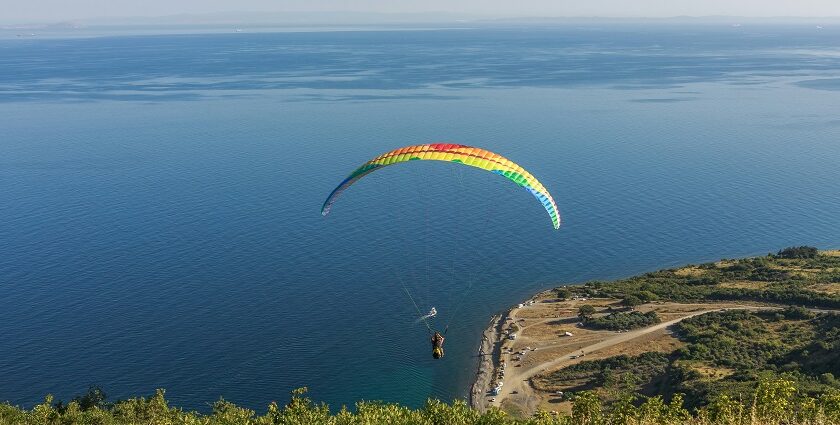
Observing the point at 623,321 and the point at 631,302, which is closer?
the point at 623,321

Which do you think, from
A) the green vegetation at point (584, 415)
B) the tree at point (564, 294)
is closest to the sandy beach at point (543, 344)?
the tree at point (564, 294)

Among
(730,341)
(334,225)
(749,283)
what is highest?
(334,225)

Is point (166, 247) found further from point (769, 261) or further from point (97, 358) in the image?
point (769, 261)

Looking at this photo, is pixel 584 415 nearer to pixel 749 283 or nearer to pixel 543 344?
pixel 543 344

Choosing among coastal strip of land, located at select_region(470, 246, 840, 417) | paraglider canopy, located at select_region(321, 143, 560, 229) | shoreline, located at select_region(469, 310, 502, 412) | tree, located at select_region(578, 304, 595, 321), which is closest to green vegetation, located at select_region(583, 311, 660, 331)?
coastal strip of land, located at select_region(470, 246, 840, 417)

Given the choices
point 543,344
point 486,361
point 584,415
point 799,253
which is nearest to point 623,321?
point 543,344

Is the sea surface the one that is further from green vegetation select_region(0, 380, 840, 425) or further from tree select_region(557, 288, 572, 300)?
green vegetation select_region(0, 380, 840, 425)

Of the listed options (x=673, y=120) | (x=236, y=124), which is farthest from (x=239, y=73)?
(x=673, y=120)
